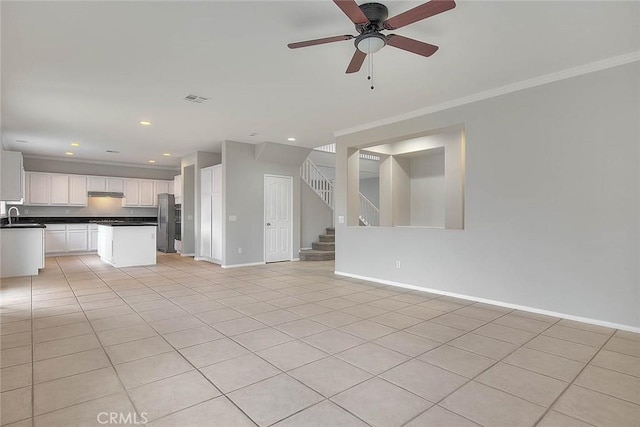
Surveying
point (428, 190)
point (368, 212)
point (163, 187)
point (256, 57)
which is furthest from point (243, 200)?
point (163, 187)

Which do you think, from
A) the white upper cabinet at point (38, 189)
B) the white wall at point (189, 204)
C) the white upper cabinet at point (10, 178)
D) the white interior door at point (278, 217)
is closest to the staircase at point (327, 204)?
the white interior door at point (278, 217)

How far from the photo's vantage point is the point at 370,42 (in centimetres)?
262

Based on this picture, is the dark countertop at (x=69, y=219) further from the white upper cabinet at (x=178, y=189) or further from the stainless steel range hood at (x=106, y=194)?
the white upper cabinet at (x=178, y=189)

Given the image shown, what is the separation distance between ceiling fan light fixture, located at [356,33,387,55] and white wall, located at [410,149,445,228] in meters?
4.86

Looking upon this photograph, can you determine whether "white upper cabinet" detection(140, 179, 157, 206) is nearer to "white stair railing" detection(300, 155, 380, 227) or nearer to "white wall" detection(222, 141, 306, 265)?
"white wall" detection(222, 141, 306, 265)

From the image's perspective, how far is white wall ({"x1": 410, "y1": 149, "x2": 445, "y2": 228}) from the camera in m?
7.27

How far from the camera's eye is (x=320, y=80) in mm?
3965

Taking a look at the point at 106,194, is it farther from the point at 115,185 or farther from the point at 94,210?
the point at 94,210

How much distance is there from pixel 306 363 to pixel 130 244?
246 inches

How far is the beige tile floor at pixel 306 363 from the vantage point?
1960mm

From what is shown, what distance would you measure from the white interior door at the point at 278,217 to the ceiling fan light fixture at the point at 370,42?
5.51 meters

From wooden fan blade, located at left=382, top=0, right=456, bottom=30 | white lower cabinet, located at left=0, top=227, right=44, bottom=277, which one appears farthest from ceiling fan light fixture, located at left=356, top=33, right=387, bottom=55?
white lower cabinet, located at left=0, top=227, right=44, bottom=277

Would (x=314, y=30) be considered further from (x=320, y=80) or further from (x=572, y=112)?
(x=572, y=112)

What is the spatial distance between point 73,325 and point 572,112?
230 inches
